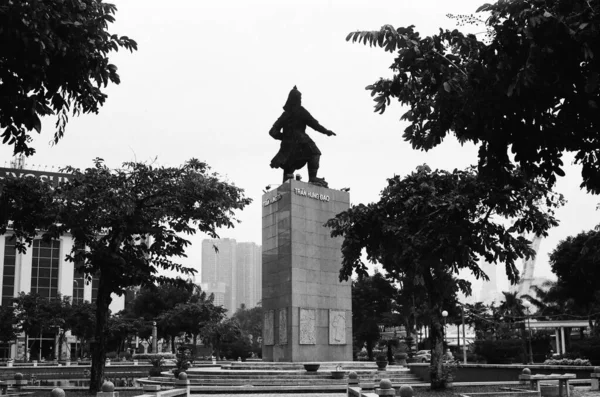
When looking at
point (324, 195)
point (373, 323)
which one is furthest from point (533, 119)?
point (373, 323)

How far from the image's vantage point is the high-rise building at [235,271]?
182000 millimetres

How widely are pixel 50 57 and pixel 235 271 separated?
7003 inches

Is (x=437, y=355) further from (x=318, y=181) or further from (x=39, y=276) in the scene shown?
(x=39, y=276)

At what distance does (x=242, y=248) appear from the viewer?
184875mm

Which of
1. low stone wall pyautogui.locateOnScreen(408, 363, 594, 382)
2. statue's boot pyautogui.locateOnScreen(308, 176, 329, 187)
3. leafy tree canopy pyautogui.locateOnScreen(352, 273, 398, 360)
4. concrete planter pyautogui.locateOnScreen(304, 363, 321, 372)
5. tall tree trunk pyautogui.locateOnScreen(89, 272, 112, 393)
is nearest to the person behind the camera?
tall tree trunk pyautogui.locateOnScreen(89, 272, 112, 393)

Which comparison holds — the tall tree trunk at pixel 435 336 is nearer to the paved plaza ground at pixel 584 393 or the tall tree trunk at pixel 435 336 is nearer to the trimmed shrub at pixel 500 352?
the paved plaza ground at pixel 584 393

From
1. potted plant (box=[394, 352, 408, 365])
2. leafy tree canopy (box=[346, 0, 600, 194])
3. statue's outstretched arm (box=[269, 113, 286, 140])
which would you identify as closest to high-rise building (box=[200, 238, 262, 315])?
potted plant (box=[394, 352, 408, 365])

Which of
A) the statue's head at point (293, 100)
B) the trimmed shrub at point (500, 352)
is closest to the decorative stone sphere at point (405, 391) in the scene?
the statue's head at point (293, 100)

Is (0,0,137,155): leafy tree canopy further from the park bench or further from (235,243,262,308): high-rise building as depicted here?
(235,243,262,308): high-rise building

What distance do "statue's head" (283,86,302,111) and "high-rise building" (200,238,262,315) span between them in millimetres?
148405

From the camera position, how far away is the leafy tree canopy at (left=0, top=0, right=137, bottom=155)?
789cm

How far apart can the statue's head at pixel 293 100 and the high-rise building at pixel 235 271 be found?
148 metres

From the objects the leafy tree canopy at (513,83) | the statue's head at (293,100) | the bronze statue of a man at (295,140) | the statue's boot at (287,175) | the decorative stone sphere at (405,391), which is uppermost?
the statue's head at (293,100)

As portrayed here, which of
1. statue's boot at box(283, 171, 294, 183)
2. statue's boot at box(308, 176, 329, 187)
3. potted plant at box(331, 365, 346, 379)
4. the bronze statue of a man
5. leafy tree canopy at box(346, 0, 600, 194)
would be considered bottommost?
potted plant at box(331, 365, 346, 379)
